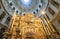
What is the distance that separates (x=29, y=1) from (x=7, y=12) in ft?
15.7

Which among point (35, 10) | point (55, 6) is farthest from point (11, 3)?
point (55, 6)

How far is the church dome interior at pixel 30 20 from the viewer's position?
8.77m

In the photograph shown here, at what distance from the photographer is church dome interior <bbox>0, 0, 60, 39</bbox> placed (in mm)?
8766

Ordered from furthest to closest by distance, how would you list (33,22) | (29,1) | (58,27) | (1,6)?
(29,1)
(1,6)
(58,27)
(33,22)

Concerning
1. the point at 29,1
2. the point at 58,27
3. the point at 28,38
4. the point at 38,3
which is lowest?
the point at 28,38

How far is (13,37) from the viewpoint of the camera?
8562 mm

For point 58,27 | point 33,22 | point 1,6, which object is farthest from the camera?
point 1,6

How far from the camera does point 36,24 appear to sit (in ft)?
31.8

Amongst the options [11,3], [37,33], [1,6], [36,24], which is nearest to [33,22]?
[36,24]

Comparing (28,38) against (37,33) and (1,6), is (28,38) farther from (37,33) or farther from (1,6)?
(1,6)

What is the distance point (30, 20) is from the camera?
9875 millimetres

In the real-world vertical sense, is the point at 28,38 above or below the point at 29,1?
below

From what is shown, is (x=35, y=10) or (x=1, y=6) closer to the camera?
Answer: (x=1, y=6)

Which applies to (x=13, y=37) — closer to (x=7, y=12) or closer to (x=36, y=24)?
(x=36, y=24)
